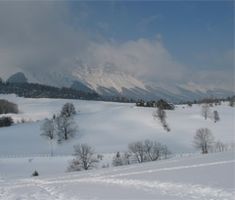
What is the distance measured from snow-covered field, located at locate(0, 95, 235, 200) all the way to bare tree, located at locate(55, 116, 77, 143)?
331 centimetres

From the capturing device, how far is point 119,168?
194ft

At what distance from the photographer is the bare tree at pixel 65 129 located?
16962 centimetres

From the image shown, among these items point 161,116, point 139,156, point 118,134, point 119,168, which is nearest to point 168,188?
point 119,168

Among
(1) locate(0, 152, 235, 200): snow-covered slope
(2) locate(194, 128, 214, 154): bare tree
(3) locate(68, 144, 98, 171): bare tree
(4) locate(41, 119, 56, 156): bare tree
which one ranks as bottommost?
(3) locate(68, 144, 98, 171): bare tree

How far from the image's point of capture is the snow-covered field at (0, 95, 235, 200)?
31250 mm

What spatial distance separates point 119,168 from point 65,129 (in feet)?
373

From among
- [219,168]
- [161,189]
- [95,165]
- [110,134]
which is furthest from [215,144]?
[161,189]

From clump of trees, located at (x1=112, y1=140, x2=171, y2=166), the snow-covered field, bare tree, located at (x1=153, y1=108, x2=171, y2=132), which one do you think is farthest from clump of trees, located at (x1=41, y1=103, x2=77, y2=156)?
clump of trees, located at (x1=112, y1=140, x2=171, y2=166)

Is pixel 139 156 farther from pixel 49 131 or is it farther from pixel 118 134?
pixel 49 131

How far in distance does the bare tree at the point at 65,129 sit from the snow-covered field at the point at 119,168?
130 inches

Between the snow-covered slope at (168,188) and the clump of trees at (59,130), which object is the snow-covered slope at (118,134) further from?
the snow-covered slope at (168,188)

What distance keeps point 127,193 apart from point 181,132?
493 feet

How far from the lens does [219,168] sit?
131 ft

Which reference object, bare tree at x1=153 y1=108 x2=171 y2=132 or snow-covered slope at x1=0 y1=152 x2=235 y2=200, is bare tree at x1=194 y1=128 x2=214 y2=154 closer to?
bare tree at x1=153 y1=108 x2=171 y2=132
